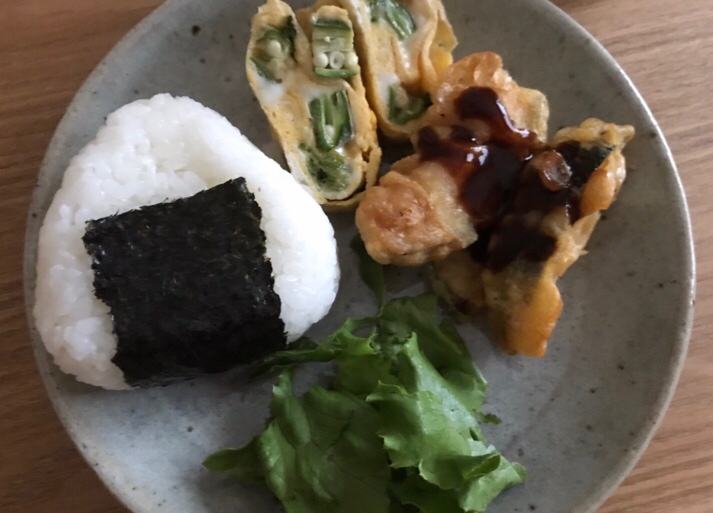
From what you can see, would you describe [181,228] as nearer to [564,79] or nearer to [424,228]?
[424,228]

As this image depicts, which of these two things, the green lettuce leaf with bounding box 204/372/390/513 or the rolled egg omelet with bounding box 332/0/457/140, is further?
the rolled egg omelet with bounding box 332/0/457/140

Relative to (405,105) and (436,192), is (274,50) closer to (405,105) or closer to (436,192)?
(405,105)

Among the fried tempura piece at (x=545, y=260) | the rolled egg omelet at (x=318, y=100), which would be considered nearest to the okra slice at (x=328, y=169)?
the rolled egg omelet at (x=318, y=100)

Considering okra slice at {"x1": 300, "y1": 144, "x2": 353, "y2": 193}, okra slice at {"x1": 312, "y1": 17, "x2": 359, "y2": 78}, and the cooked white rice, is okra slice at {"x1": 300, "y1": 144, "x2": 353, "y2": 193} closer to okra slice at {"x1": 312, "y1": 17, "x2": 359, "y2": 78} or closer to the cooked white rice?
the cooked white rice

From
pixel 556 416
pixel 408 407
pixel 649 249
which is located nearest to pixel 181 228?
pixel 408 407

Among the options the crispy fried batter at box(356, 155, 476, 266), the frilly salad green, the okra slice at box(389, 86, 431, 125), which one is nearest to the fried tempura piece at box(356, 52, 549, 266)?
the crispy fried batter at box(356, 155, 476, 266)

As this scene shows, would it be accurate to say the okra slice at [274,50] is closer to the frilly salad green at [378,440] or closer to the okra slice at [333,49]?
the okra slice at [333,49]

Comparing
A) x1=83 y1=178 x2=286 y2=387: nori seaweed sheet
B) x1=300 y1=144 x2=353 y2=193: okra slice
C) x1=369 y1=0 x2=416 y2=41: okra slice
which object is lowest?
x1=83 y1=178 x2=286 y2=387: nori seaweed sheet
